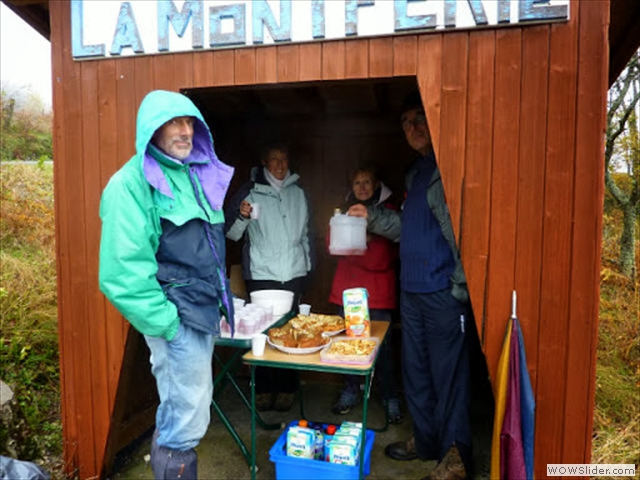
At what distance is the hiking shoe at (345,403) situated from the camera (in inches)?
157

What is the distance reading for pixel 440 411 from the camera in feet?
9.70

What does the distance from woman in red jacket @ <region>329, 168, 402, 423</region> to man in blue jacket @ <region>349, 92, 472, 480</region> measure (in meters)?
0.56

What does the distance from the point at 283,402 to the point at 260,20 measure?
2.81 meters

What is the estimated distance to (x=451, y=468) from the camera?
286 cm

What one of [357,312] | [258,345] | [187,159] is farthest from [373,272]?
[187,159]

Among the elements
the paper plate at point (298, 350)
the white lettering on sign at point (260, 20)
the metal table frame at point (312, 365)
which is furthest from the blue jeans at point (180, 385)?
the white lettering on sign at point (260, 20)

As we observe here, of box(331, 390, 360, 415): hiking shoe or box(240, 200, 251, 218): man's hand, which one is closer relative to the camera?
box(240, 200, 251, 218): man's hand

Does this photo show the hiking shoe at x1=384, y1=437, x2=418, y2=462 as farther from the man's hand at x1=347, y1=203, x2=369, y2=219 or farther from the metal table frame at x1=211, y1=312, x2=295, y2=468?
the man's hand at x1=347, y1=203, x2=369, y2=219

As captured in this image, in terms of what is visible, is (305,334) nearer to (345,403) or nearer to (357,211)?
(357,211)

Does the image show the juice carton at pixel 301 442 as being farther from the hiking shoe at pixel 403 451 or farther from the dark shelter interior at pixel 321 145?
the dark shelter interior at pixel 321 145

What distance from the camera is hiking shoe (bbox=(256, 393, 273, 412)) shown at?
403 centimetres

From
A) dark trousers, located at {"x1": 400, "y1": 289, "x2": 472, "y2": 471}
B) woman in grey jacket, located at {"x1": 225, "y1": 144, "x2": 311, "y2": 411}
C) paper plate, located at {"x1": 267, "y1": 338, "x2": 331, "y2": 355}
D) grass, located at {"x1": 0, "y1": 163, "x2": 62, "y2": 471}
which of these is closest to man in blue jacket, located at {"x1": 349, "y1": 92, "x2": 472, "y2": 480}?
dark trousers, located at {"x1": 400, "y1": 289, "x2": 472, "y2": 471}

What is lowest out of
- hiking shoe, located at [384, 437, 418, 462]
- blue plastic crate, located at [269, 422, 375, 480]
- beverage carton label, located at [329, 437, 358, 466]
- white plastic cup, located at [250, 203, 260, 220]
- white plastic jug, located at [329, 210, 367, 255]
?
hiking shoe, located at [384, 437, 418, 462]

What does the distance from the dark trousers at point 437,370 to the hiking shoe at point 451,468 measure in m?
→ 0.04
